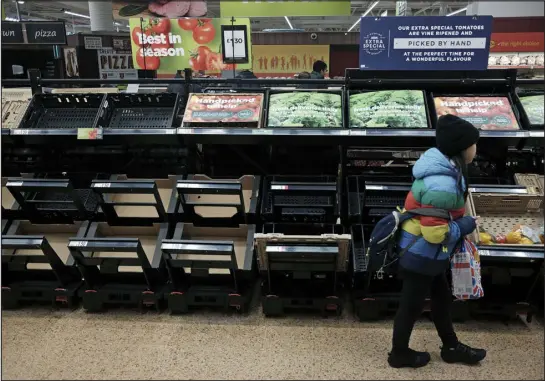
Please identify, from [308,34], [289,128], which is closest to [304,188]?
[289,128]

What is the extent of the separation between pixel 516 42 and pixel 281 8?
7270 mm

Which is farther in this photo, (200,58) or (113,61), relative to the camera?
(113,61)

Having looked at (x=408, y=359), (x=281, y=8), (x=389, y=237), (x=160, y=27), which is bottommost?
(x=408, y=359)

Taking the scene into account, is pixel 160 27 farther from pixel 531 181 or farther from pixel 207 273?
pixel 531 181

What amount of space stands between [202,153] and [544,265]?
2.53 metres

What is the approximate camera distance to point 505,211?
2.89 m

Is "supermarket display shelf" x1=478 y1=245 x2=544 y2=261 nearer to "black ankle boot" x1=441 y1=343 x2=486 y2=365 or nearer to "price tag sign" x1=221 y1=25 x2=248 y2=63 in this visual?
"black ankle boot" x1=441 y1=343 x2=486 y2=365

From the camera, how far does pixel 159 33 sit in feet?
11.8

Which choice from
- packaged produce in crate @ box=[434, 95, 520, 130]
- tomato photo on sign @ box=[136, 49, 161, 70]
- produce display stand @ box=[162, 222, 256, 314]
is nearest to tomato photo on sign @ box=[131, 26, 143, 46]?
tomato photo on sign @ box=[136, 49, 161, 70]

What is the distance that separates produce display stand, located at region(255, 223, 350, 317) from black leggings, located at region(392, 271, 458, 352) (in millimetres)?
474

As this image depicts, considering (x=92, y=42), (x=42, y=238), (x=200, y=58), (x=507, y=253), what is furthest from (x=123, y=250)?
(x=92, y=42)

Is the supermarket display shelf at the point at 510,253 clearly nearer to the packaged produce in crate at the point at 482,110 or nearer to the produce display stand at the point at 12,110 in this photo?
the packaged produce in crate at the point at 482,110

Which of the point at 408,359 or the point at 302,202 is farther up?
the point at 302,202

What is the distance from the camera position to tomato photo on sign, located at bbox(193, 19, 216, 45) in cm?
367
